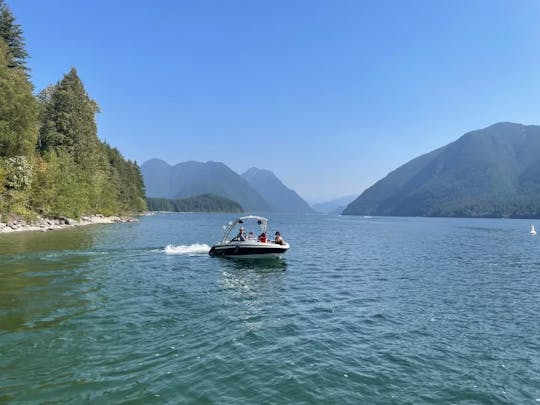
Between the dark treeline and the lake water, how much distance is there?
3382 cm

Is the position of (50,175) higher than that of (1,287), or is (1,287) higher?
(50,175)

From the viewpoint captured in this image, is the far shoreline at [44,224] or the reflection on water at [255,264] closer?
the reflection on water at [255,264]

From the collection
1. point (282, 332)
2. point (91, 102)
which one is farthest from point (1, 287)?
point (91, 102)

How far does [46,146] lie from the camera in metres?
78.9

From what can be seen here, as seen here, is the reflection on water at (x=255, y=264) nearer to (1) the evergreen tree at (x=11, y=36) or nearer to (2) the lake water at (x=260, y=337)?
(2) the lake water at (x=260, y=337)

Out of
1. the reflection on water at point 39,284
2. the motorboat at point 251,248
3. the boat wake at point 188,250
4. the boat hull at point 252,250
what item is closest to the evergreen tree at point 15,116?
the reflection on water at point 39,284

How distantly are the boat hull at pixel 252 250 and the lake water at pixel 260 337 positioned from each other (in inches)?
214

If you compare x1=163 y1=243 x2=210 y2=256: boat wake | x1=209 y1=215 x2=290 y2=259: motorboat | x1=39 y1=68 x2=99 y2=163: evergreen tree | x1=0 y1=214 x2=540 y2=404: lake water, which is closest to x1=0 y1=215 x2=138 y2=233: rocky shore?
x1=39 y1=68 x2=99 y2=163: evergreen tree

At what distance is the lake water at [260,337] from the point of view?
10.3m

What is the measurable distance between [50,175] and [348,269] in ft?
183

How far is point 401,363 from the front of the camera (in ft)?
40.6

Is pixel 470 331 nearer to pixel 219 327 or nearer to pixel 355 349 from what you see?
pixel 355 349

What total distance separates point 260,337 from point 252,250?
2053 centimetres

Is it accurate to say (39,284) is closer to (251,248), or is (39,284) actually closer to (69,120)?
(251,248)
